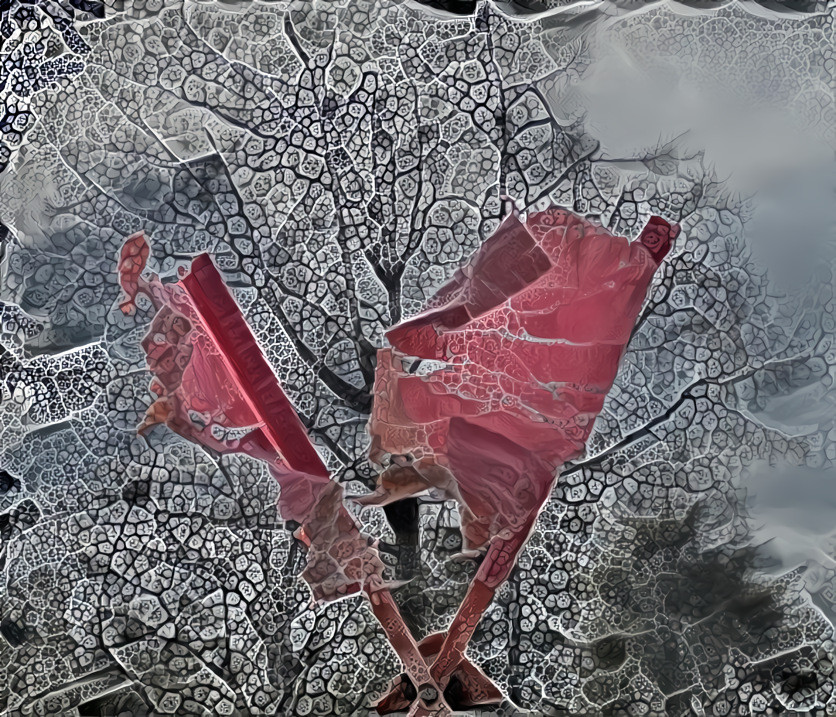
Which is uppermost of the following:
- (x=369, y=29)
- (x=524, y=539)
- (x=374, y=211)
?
(x=369, y=29)

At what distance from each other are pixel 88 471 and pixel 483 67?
5.65 ft

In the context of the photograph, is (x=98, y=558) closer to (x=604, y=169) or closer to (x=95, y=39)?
(x=95, y=39)

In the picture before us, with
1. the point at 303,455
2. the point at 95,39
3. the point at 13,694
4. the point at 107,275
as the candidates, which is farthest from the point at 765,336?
the point at 13,694

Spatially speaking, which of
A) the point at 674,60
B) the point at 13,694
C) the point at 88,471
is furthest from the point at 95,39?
the point at 13,694

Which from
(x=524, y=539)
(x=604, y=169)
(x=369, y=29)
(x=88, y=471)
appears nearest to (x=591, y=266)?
(x=604, y=169)

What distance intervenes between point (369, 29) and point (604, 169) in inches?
33.1

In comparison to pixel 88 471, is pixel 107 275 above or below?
above

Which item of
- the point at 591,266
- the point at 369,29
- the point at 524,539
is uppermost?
the point at 369,29

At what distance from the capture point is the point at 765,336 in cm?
196

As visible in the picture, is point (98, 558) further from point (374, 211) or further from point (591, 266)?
point (591, 266)

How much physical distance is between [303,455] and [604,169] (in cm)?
125

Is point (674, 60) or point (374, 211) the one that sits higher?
point (674, 60)

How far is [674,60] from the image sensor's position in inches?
78.7

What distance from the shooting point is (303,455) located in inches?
77.6
